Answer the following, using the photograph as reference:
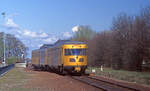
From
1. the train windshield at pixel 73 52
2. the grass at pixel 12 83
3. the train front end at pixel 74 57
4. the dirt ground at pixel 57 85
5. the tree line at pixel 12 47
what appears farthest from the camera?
the tree line at pixel 12 47

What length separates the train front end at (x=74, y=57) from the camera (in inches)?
981

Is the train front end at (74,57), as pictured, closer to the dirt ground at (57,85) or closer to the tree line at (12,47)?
the dirt ground at (57,85)

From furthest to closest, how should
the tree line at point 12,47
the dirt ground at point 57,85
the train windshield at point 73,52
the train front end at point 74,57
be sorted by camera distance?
the tree line at point 12,47 → the train windshield at point 73,52 → the train front end at point 74,57 → the dirt ground at point 57,85

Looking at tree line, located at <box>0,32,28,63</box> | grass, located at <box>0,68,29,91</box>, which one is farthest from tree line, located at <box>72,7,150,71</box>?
tree line, located at <box>0,32,28,63</box>

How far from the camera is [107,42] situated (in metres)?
53.1

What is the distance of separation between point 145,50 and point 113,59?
1161cm

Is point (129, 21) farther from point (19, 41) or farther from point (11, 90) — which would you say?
point (19, 41)

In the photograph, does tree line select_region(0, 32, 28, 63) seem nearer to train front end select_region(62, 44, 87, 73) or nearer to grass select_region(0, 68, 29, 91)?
train front end select_region(62, 44, 87, 73)

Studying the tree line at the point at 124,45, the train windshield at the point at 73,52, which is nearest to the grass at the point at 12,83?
the train windshield at the point at 73,52

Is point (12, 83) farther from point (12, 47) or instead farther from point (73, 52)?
point (12, 47)

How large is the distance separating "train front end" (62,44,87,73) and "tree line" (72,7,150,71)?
44.2ft

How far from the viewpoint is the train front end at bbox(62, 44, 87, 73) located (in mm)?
24906

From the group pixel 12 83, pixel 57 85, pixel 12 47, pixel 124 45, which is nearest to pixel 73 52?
pixel 12 83

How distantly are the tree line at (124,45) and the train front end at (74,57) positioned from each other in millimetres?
13483
